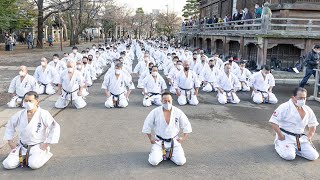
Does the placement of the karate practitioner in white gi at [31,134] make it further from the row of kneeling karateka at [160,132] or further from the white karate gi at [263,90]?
the white karate gi at [263,90]

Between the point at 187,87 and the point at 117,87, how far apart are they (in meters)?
2.34

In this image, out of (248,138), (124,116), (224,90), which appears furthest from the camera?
(224,90)

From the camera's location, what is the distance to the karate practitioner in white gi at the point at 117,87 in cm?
1018

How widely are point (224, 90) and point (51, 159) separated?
7.04m

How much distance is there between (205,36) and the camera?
34062mm

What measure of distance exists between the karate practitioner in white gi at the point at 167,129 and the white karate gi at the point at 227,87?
18.3 ft

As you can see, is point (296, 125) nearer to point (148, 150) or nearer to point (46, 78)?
point (148, 150)

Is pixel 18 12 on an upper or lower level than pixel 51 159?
upper

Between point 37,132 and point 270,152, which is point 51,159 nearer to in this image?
point 37,132

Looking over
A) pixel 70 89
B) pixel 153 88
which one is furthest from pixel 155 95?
pixel 70 89

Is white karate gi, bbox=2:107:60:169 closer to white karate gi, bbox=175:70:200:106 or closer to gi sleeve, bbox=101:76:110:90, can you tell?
gi sleeve, bbox=101:76:110:90

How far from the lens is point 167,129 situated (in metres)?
5.86

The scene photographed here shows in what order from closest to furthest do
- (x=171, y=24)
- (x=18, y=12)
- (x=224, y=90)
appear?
1. (x=224, y=90)
2. (x=18, y=12)
3. (x=171, y=24)

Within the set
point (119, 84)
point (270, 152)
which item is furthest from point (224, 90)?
point (270, 152)
